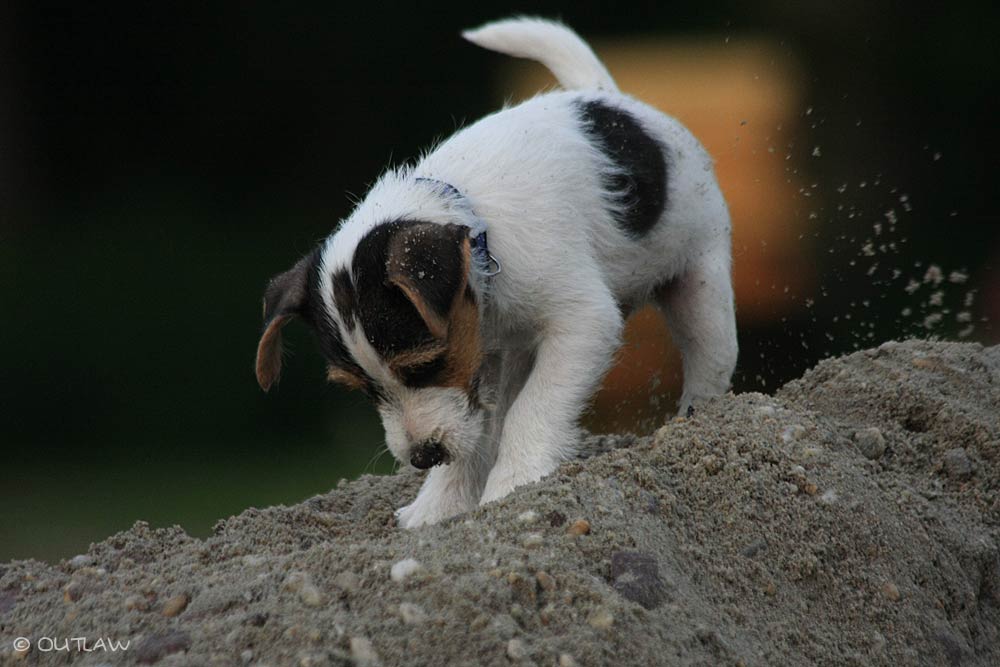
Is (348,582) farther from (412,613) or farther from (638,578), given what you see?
(638,578)

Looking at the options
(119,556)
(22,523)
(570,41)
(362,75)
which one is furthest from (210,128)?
(119,556)

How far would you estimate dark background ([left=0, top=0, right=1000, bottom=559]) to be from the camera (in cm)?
855

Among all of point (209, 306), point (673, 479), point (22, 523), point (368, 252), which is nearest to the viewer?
point (673, 479)

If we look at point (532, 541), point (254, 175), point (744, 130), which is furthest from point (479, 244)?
point (254, 175)

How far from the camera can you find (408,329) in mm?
3992

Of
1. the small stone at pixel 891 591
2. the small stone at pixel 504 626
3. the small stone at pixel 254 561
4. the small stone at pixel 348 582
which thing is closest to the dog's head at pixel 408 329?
the small stone at pixel 254 561

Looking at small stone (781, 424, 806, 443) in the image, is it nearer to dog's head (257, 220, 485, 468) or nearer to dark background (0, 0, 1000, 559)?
dog's head (257, 220, 485, 468)

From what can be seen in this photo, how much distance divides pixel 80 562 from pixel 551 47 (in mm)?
3109

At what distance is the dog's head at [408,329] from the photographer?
393 centimetres

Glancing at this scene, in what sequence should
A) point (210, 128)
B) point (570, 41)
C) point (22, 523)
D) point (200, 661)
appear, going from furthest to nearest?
point (210, 128) → point (22, 523) → point (570, 41) → point (200, 661)

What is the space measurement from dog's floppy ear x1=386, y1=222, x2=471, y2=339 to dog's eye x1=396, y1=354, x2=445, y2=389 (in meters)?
0.11

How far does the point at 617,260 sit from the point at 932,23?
204 inches

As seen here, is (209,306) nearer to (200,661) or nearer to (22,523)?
(22,523)

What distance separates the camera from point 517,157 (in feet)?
15.4
